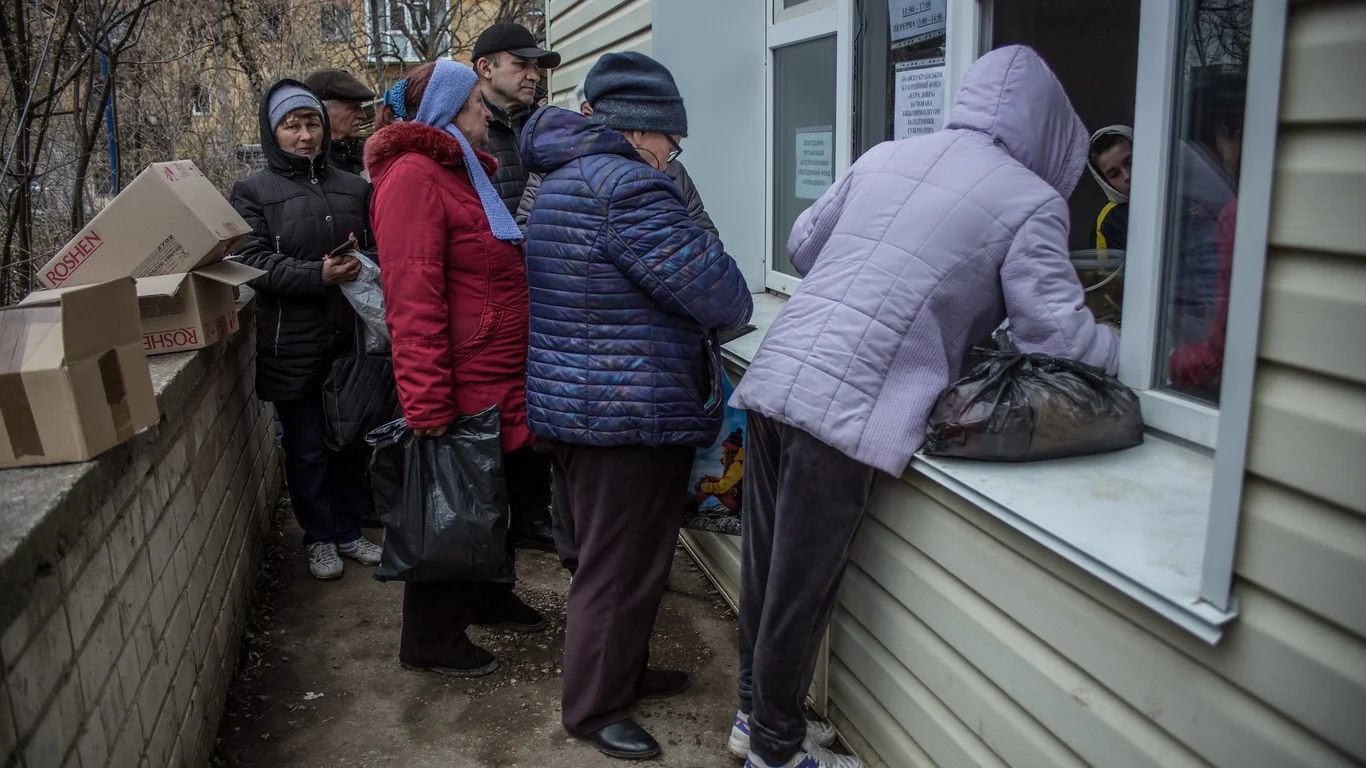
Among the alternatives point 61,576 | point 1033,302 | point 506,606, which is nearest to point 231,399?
point 506,606

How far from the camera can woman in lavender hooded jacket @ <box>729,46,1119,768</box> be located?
7.07ft

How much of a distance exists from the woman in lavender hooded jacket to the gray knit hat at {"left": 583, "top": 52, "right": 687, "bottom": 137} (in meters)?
0.54

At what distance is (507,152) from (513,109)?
287mm

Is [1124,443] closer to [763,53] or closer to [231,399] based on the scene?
[763,53]

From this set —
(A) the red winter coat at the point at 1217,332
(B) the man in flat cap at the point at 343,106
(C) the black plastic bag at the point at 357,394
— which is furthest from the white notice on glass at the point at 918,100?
(B) the man in flat cap at the point at 343,106

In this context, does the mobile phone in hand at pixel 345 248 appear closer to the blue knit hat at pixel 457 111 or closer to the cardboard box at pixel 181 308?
the cardboard box at pixel 181 308

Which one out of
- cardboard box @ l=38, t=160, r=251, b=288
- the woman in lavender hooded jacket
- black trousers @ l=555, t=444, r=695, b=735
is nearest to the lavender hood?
the woman in lavender hooded jacket

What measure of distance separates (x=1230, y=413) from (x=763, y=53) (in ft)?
10.4

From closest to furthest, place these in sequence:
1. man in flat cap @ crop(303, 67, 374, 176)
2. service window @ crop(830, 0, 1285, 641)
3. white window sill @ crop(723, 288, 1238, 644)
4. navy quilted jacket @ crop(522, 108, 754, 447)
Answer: service window @ crop(830, 0, 1285, 641) < white window sill @ crop(723, 288, 1238, 644) < navy quilted jacket @ crop(522, 108, 754, 447) < man in flat cap @ crop(303, 67, 374, 176)

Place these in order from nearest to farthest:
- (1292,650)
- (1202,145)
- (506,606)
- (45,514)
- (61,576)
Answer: (1292,650) < (45,514) < (61,576) < (1202,145) < (506,606)

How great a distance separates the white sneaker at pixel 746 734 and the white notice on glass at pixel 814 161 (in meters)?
1.93

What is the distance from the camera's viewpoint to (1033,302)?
214 centimetres

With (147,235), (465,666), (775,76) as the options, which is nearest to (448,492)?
(465,666)

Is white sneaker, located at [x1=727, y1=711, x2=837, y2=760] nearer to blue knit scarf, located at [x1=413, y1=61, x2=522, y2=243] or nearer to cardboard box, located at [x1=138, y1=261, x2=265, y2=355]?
blue knit scarf, located at [x1=413, y1=61, x2=522, y2=243]
